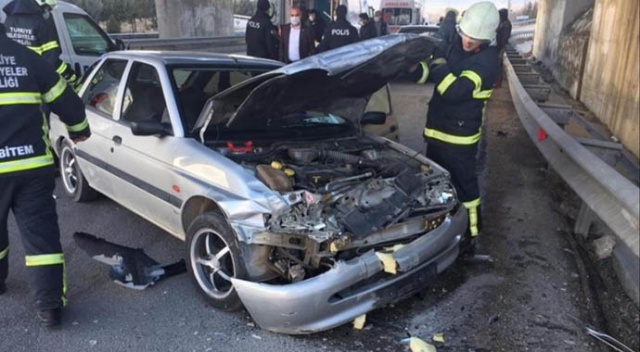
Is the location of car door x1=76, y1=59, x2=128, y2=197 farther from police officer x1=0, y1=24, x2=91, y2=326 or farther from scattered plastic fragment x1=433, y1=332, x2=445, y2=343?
scattered plastic fragment x1=433, y1=332, x2=445, y2=343

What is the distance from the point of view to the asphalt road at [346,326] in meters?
3.16

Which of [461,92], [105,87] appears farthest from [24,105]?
[461,92]

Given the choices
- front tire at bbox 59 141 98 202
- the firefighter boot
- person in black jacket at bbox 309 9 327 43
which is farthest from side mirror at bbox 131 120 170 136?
person in black jacket at bbox 309 9 327 43

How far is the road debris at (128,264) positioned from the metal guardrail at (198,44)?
363 inches

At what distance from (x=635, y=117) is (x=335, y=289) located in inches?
222

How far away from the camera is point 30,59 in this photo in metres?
3.12

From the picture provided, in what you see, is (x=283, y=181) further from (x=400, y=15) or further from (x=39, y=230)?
(x=400, y=15)

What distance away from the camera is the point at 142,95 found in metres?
4.45

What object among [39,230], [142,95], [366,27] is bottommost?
[39,230]

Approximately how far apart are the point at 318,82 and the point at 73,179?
10.2 ft

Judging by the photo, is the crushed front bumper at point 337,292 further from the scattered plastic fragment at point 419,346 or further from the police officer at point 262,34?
the police officer at point 262,34

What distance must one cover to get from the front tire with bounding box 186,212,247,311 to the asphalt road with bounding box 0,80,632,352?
132 millimetres

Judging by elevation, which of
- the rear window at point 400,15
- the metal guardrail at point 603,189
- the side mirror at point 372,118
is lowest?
the metal guardrail at point 603,189

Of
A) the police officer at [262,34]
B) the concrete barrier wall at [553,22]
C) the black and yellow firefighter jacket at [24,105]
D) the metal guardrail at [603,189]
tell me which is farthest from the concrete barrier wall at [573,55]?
the black and yellow firefighter jacket at [24,105]
